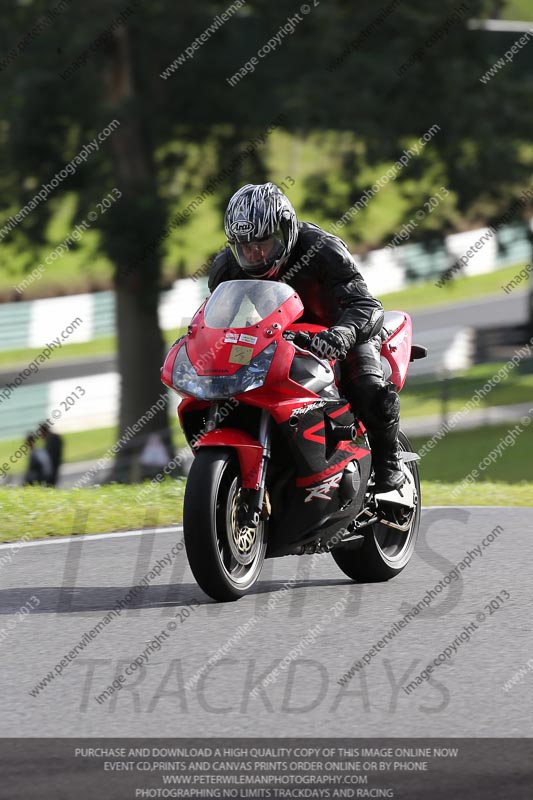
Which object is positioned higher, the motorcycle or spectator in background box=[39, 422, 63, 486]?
the motorcycle

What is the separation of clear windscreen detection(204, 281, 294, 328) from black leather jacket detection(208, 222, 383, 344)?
0.97ft

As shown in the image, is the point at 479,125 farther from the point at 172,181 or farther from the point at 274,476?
the point at 274,476

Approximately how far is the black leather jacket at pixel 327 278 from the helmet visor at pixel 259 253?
0.45 ft

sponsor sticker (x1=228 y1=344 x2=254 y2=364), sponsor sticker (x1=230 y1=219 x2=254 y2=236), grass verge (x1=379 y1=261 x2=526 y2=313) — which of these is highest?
sponsor sticker (x1=230 y1=219 x2=254 y2=236)

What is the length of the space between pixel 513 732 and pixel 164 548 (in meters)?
3.79

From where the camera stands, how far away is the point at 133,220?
2098 centimetres

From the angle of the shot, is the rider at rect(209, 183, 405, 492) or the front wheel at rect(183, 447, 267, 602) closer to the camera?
the front wheel at rect(183, 447, 267, 602)

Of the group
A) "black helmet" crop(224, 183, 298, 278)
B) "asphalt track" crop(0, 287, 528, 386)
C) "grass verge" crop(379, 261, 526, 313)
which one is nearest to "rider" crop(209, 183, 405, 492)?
"black helmet" crop(224, 183, 298, 278)

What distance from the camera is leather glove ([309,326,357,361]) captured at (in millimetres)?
6727

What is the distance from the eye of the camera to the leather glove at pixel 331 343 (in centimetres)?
673

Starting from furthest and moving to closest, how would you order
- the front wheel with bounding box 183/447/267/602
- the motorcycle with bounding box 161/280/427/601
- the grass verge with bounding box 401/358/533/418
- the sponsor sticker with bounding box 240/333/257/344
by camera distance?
the grass verge with bounding box 401/358/533/418 → the sponsor sticker with bounding box 240/333/257/344 → the motorcycle with bounding box 161/280/427/601 → the front wheel with bounding box 183/447/267/602

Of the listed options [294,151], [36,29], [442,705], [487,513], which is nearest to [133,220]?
[36,29]

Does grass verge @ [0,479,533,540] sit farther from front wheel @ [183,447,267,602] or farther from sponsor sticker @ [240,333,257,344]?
sponsor sticker @ [240,333,257,344]

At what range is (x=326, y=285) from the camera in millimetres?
7195
